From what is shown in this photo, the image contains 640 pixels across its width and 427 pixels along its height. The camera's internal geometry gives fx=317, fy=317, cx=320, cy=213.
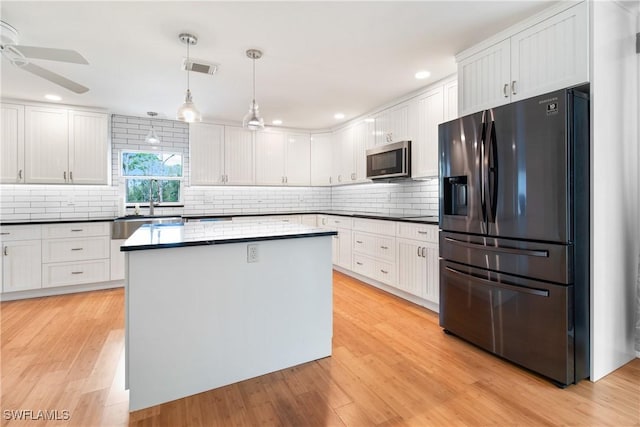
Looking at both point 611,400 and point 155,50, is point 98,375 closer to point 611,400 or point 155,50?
point 155,50

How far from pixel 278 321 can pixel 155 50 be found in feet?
7.84

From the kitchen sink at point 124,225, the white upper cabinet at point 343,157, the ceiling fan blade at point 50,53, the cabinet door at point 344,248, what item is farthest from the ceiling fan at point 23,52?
the white upper cabinet at point 343,157

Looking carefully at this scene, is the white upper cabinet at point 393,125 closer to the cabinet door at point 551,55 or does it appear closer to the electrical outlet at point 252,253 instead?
the cabinet door at point 551,55

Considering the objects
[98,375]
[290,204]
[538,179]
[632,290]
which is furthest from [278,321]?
[290,204]

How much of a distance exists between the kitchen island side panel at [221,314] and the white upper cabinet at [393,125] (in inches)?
87.9

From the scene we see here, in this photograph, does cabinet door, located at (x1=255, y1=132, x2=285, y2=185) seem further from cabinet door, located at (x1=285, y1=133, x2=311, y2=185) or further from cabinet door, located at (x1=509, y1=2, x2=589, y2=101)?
cabinet door, located at (x1=509, y1=2, x2=589, y2=101)

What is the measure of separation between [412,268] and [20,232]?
14.7 ft

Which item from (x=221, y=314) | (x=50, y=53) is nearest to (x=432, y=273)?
(x=221, y=314)

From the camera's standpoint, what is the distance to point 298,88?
141 inches

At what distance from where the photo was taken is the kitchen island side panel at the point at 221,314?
5.79 ft

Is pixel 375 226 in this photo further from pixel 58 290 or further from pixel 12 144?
pixel 12 144

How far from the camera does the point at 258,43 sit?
2.52m

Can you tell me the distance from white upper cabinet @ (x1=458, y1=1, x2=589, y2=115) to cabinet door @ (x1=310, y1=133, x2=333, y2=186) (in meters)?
3.12

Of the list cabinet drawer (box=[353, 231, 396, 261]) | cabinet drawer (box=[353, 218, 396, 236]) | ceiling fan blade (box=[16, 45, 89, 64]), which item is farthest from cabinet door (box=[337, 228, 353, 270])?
ceiling fan blade (box=[16, 45, 89, 64])
